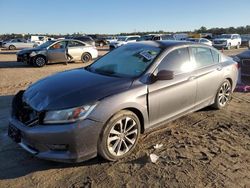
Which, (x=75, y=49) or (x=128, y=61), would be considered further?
(x=75, y=49)

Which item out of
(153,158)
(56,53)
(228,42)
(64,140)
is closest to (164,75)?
(153,158)

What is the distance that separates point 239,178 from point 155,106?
1.56 meters

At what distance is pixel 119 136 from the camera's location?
429 cm

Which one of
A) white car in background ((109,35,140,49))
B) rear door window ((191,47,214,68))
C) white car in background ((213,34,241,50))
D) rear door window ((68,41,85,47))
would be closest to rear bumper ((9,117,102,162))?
rear door window ((191,47,214,68))

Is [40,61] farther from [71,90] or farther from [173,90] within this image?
[71,90]

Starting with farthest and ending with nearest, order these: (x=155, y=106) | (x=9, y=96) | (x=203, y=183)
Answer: (x=9, y=96) → (x=155, y=106) → (x=203, y=183)

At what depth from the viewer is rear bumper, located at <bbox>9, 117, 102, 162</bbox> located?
12.3ft

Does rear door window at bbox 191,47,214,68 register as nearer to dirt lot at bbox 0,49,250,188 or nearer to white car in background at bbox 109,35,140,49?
dirt lot at bbox 0,49,250,188

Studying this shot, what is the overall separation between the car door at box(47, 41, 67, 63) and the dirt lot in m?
11.0

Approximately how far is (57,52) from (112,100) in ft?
42.6

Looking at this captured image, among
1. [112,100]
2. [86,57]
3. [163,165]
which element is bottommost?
[163,165]

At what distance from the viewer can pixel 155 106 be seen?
4688 mm

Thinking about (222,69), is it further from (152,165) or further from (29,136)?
(29,136)

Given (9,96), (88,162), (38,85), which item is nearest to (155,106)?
(88,162)
